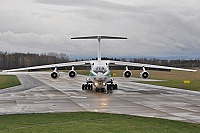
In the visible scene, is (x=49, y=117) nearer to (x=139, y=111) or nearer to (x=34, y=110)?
(x=34, y=110)

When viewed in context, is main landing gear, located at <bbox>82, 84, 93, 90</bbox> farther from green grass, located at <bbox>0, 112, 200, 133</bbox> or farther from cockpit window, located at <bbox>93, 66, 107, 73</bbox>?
green grass, located at <bbox>0, 112, 200, 133</bbox>

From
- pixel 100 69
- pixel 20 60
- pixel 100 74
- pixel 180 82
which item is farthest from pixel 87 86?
pixel 20 60

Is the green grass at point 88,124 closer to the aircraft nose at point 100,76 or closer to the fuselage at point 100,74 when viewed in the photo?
the aircraft nose at point 100,76

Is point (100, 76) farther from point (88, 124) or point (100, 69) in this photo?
point (88, 124)

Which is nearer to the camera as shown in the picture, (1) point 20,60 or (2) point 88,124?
(2) point 88,124

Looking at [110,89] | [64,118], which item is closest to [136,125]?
[64,118]

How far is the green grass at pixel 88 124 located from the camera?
40.7ft

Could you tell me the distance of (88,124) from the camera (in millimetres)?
13617

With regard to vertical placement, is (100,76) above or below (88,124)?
Result: above

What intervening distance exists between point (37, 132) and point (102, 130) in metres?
2.42

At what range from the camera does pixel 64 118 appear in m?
15.2

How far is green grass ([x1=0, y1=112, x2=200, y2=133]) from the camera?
1241 centimetres

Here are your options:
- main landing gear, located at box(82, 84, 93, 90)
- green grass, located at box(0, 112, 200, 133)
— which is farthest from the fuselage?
green grass, located at box(0, 112, 200, 133)

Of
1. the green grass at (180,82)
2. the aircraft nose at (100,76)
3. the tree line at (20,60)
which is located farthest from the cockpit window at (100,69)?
the tree line at (20,60)
